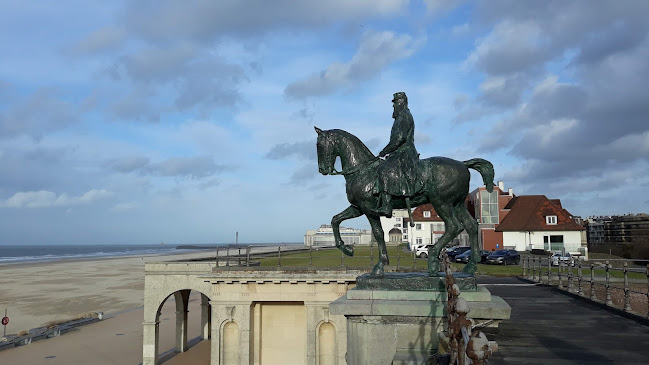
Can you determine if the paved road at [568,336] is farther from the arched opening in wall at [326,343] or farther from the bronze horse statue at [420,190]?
the arched opening in wall at [326,343]

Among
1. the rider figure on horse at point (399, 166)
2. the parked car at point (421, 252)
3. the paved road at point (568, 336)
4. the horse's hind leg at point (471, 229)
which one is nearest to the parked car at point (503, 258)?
the parked car at point (421, 252)


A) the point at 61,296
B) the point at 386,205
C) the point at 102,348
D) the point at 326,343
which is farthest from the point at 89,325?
the point at 386,205

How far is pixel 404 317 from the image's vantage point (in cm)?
538

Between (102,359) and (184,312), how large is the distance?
5.17 metres

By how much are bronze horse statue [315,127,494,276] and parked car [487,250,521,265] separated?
3394cm

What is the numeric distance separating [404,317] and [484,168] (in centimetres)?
287

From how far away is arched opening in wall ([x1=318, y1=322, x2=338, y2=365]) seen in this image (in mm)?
20206

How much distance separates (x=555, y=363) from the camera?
6.52 meters

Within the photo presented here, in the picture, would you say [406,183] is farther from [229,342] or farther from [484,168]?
[229,342]

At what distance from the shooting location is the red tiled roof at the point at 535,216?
52.7 m

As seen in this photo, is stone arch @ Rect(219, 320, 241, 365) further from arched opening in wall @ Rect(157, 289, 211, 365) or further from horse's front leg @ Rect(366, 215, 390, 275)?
horse's front leg @ Rect(366, 215, 390, 275)

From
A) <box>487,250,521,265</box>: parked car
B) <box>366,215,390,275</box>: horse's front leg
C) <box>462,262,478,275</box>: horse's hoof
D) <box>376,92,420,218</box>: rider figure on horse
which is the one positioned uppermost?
<box>376,92,420,218</box>: rider figure on horse

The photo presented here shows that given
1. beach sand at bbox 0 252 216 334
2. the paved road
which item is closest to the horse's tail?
the paved road

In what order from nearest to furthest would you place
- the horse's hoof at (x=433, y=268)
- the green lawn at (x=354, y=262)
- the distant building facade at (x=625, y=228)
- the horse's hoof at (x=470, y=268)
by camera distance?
the horse's hoof at (x=433, y=268)
the horse's hoof at (x=470, y=268)
the green lawn at (x=354, y=262)
the distant building facade at (x=625, y=228)
